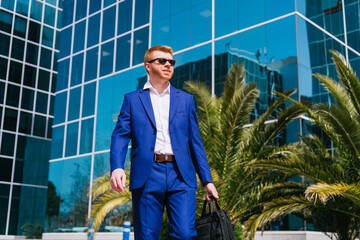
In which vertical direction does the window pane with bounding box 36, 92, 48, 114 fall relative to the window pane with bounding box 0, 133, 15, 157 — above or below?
above

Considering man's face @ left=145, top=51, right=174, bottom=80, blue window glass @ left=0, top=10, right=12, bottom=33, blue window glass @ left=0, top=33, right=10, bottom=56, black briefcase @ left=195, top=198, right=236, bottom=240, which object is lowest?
black briefcase @ left=195, top=198, right=236, bottom=240

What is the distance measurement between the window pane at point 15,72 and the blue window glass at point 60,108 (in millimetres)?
7067

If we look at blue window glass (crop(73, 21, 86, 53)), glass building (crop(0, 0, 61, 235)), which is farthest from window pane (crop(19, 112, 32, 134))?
blue window glass (crop(73, 21, 86, 53))

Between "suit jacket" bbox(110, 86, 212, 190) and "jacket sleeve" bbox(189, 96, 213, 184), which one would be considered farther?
"jacket sleeve" bbox(189, 96, 213, 184)

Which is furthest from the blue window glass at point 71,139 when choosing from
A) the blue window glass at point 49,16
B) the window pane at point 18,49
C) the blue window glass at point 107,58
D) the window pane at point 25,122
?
the blue window glass at point 49,16

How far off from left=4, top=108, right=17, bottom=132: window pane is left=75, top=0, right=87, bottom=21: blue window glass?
913 centimetres

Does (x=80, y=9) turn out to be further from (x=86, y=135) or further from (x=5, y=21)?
(x=86, y=135)

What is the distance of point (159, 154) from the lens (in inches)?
124

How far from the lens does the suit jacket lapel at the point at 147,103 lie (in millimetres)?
3299


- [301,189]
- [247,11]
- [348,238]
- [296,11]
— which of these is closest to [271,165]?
[301,189]

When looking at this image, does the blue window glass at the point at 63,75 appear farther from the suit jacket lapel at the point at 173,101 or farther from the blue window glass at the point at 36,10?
the suit jacket lapel at the point at 173,101

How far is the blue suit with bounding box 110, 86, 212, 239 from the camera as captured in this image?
3.06m

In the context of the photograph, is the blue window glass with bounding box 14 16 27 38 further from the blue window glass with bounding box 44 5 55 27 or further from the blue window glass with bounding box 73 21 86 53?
the blue window glass with bounding box 73 21 86 53

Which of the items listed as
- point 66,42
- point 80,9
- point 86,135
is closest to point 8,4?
point 66,42
